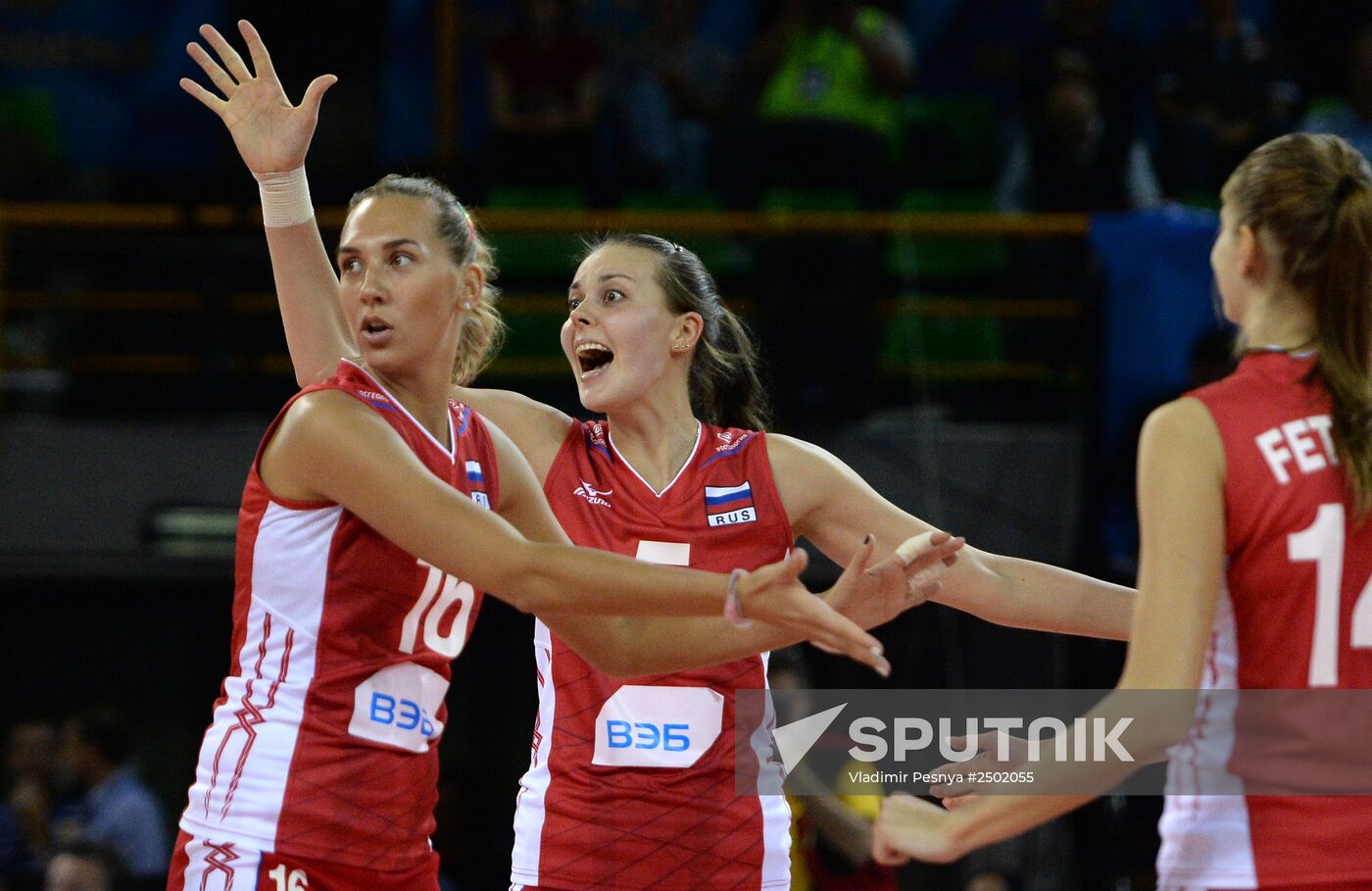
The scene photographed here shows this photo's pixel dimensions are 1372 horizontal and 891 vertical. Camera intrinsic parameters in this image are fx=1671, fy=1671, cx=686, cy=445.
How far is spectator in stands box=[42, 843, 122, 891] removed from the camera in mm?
5945

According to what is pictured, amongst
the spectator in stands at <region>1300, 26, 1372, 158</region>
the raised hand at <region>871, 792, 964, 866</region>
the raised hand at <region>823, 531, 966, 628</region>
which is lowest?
the raised hand at <region>871, 792, 964, 866</region>

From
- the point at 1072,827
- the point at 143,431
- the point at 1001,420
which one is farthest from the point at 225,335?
the point at 1072,827

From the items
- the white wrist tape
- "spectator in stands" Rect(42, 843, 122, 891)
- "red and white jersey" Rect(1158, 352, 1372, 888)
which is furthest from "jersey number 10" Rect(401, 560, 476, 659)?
"spectator in stands" Rect(42, 843, 122, 891)

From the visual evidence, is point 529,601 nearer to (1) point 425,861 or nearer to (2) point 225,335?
(1) point 425,861


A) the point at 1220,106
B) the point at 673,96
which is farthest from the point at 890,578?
the point at 673,96

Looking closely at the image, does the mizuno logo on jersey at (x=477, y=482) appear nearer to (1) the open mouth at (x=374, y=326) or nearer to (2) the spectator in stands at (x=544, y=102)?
(1) the open mouth at (x=374, y=326)

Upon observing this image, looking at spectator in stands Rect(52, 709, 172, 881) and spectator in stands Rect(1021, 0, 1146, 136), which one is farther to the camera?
spectator in stands Rect(1021, 0, 1146, 136)

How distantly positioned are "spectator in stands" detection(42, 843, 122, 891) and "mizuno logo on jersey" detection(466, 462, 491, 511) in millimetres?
3608

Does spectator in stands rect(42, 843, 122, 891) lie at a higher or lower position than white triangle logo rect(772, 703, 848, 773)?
lower

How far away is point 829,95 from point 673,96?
1.13m

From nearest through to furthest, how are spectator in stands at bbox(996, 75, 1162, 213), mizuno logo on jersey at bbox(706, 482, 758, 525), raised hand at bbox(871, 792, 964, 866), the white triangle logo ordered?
raised hand at bbox(871, 792, 964, 866), mizuno logo on jersey at bbox(706, 482, 758, 525), the white triangle logo, spectator in stands at bbox(996, 75, 1162, 213)

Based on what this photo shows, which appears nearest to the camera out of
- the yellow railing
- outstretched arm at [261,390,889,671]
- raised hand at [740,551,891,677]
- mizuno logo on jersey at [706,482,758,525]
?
raised hand at [740,551,891,677]

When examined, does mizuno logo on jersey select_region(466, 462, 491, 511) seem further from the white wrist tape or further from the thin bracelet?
the white wrist tape

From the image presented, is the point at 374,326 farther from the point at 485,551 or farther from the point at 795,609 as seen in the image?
the point at 795,609
